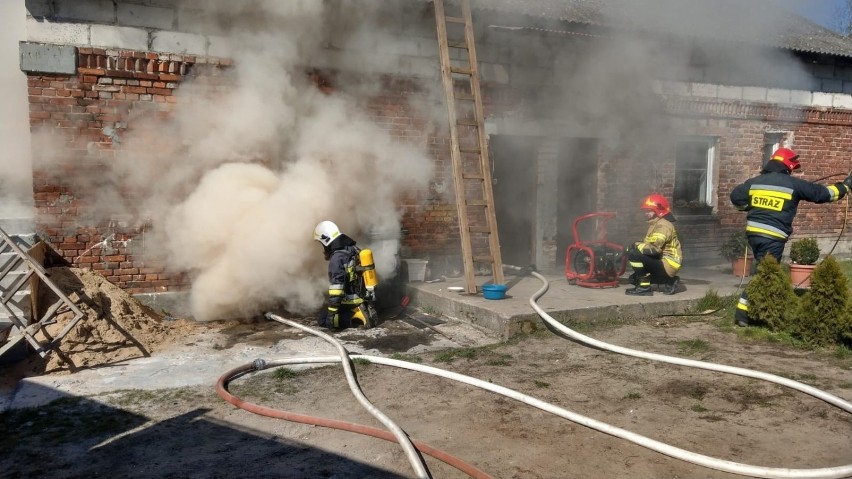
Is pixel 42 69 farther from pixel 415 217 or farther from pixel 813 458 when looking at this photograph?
pixel 813 458

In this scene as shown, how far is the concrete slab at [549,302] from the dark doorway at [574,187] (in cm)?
196

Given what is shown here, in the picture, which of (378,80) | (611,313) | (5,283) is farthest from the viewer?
(378,80)

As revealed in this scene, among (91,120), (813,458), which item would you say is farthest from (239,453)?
(91,120)

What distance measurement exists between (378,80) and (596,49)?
356 centimetres

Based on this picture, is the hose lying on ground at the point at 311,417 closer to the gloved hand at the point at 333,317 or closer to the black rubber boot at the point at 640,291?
the gloved hand at the point at 333,317

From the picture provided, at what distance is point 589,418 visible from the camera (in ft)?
12.4

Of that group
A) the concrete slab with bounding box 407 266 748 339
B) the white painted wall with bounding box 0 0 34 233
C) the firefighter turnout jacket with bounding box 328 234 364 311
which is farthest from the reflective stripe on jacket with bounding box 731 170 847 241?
the white painted wall with bounding box 0 0 34 233

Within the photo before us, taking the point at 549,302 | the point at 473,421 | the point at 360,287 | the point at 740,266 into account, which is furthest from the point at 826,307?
the point at 360,287

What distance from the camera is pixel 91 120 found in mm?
6875

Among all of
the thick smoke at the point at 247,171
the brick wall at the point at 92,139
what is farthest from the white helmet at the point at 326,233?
the brick wall at the point at 92,139

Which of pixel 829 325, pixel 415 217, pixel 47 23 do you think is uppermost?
pixel 47 23

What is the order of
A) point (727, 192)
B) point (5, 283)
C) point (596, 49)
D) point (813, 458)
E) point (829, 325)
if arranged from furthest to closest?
point (727, 192)
point (596, 49)
point (5, 283)
point (829, 325)
point (813, 458)

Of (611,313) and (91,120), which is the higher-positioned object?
(91,120)

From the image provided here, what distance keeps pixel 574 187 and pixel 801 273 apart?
3.49 m
